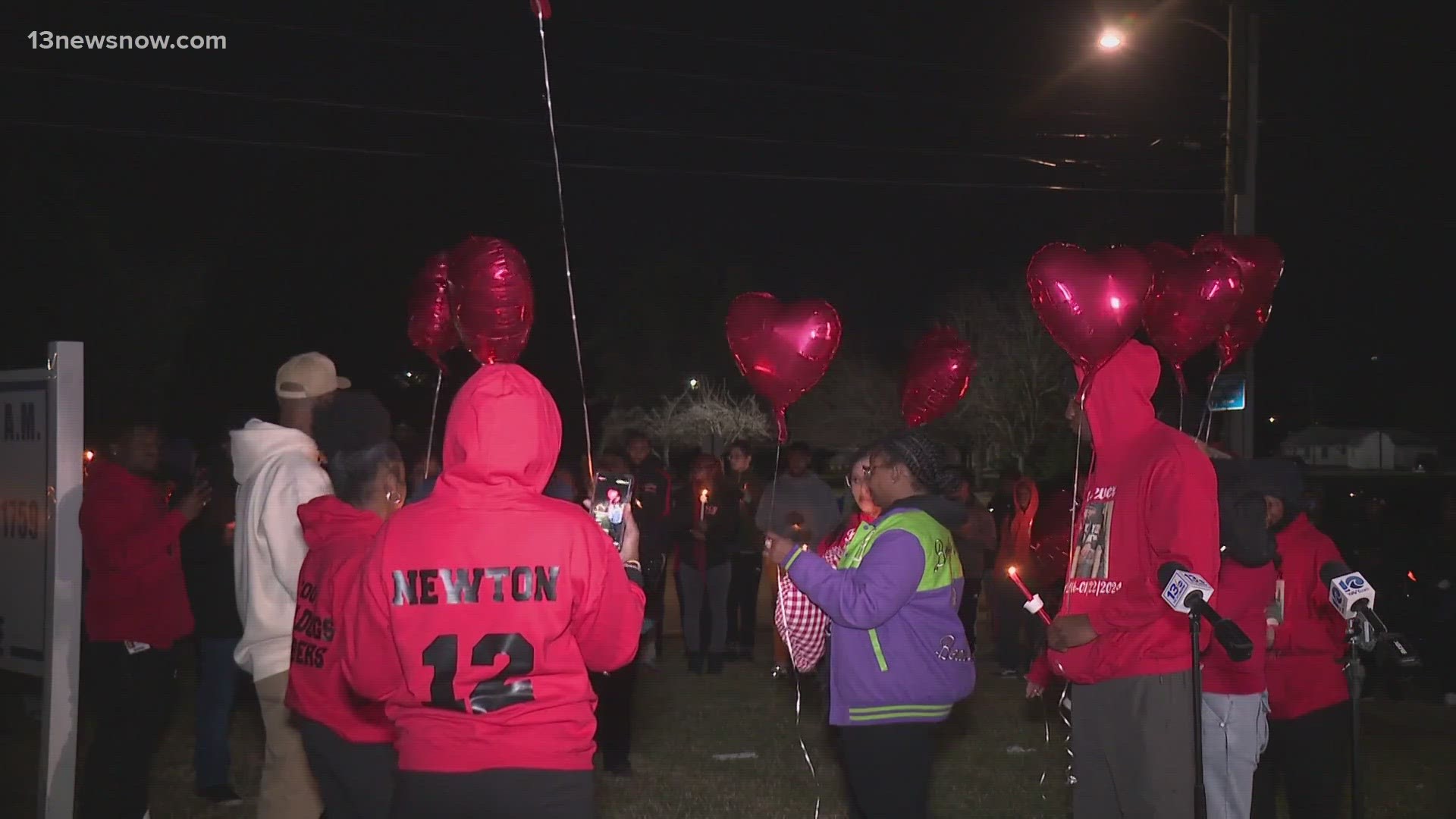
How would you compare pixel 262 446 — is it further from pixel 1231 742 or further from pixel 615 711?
pixel 1231 742

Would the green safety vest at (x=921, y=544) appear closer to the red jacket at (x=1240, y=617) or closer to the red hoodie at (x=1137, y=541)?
the red hoodie at (x=1137, y=541)

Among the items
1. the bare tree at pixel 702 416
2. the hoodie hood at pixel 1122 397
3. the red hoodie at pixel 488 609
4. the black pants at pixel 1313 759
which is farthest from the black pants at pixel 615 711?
the bare tree at pixel 702 416

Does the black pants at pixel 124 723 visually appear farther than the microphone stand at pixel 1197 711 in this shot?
Yes

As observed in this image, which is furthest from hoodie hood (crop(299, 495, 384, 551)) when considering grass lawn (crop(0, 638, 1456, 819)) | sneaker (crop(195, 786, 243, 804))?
sneaker (crop(195, 786, 243, 804))

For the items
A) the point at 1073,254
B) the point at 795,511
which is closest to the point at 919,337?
the point at 1073,254

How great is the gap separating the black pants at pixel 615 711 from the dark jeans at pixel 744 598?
4.60m

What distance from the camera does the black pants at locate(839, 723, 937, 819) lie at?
4816 millimetres

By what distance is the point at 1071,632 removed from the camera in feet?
14.6

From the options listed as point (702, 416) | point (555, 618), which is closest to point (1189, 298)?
point (555, 618)

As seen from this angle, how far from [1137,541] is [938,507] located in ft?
2.69

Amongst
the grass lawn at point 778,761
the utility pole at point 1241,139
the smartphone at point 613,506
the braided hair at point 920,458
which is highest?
the utility pole at point 1241,139

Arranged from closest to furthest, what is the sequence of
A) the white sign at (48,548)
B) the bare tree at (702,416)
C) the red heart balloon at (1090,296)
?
1. the white sign at (48,548)
2. the red heart balloon at (1090,296)
3. the bare tree at (702,416)

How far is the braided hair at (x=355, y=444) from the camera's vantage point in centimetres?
442

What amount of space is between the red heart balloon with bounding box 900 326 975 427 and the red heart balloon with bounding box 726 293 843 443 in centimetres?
70
